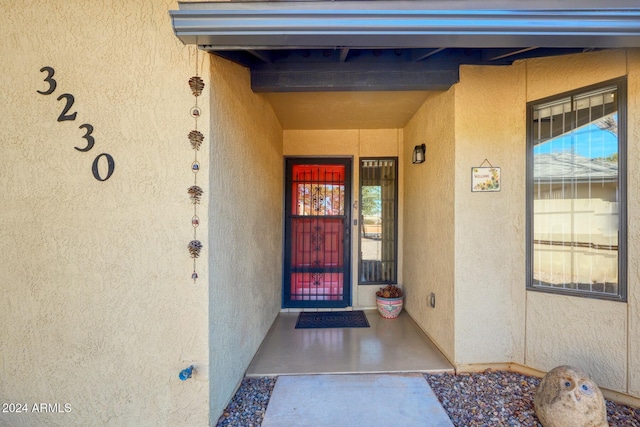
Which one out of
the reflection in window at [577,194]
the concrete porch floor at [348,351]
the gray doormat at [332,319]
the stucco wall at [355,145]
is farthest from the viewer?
the stucco wall at [355,145]

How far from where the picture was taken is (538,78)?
2514 mm

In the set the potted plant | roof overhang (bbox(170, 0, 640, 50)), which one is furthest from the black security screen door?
roof overhang (bbox(170, 0, 640, 50))

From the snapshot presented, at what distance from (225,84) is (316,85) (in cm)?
95

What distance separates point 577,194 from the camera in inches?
94.0

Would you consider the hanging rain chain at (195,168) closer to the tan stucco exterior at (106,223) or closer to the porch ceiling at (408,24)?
the tan stucco exterior at (106,223)

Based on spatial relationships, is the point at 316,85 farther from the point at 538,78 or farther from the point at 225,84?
the point at 538,78

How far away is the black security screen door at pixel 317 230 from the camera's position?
4.30 meters

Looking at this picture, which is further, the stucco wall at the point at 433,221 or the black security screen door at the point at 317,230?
the black security screen door at the point at 317,230

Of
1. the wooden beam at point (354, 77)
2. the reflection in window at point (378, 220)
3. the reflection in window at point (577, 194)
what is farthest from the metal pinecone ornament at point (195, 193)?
the reflection in window at point (577, 194)

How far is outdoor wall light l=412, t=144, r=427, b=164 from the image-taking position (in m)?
3.35

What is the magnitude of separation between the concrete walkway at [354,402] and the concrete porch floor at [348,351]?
0.12m

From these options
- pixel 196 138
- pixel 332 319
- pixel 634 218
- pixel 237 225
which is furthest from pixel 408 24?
pixel 332 319

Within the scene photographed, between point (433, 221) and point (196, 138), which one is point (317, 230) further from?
point (196, 138)

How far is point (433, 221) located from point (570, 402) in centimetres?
184
